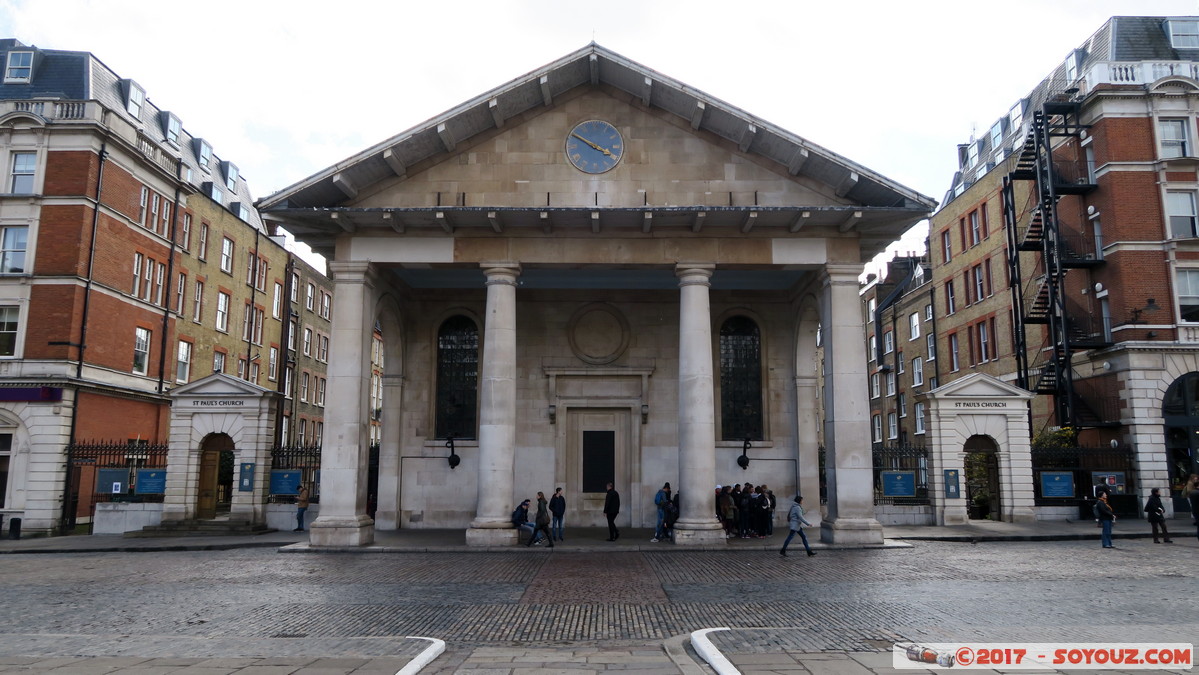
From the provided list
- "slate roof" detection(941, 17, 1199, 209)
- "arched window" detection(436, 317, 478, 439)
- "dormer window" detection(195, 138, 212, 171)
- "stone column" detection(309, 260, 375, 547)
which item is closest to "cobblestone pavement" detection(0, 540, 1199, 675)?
"stone column" detection(309, 260, 375, 547)

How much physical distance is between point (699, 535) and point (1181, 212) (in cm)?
2446

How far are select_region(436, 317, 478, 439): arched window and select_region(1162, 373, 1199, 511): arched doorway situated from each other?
24940 mm

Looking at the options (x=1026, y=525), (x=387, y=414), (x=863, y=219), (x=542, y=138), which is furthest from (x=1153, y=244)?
(x=387, y=414)

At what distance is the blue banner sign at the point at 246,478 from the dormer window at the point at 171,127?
25.8 m

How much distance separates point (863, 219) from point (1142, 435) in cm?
1665

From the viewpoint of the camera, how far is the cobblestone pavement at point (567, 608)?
26.4 feet

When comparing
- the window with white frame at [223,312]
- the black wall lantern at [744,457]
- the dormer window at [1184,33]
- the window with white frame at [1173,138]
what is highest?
the dormer window at [1184,33]

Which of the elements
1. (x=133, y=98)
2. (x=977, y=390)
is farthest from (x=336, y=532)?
(x=133, y=98)

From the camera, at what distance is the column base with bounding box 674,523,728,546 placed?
1995 cm

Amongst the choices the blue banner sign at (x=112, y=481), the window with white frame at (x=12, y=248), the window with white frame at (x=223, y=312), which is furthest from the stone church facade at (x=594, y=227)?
the window with white frame at (x=223, y=312)

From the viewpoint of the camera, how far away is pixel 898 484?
2531 cm

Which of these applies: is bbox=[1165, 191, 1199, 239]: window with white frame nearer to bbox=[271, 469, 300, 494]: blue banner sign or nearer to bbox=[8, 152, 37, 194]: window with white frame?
bbox=[271, 469, 300, 494]: blue banner sign

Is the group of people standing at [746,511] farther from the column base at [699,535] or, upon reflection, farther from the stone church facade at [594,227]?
the column base at [699,535]

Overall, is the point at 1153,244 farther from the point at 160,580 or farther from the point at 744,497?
the point at 160,580
